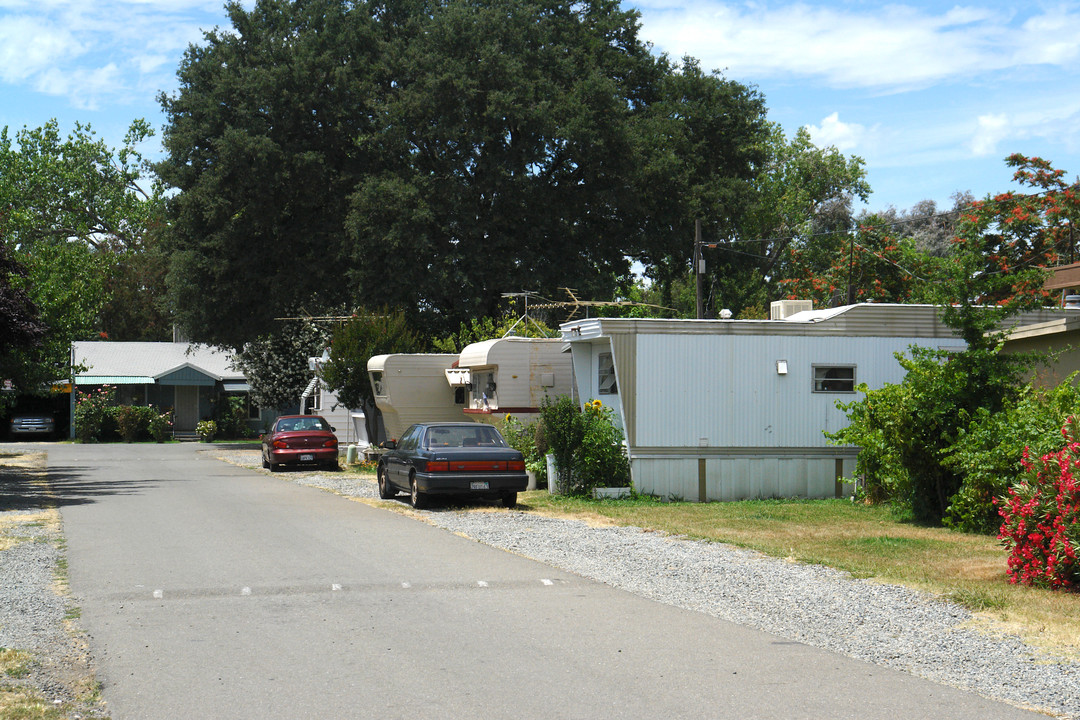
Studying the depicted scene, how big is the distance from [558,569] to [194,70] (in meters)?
35.0

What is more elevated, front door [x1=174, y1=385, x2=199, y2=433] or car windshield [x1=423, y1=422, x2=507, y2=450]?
front door [x1=174, y1=385, x2=199, y2=433]

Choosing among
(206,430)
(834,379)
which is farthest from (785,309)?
(206,430)

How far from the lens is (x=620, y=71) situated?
4228 cm

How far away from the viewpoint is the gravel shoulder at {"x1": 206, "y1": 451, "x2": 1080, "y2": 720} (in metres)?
7.26

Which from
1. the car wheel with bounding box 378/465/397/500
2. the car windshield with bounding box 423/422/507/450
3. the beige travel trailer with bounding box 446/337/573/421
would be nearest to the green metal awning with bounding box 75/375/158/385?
the beige travel trailer with bounding box 446/337/573/421

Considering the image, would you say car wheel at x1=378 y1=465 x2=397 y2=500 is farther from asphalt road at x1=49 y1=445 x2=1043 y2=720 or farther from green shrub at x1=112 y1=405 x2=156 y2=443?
green shrub at x1=112 y1=405 x2=156 y2=443

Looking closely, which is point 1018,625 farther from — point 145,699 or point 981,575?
point 145,699

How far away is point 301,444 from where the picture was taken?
3039cm

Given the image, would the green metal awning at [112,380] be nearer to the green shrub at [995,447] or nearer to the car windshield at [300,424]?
the car windshield at [300,424]

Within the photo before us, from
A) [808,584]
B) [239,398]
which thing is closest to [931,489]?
[808,584]

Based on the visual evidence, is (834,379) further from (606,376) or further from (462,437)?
(462,437)

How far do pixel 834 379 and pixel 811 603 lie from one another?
11.7 meters

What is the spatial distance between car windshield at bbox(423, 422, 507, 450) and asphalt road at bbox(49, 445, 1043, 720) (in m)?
4.68

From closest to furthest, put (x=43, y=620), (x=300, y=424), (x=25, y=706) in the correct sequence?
(x=25, y=706)
(x=43, y=620)
(x=300, y=424)
